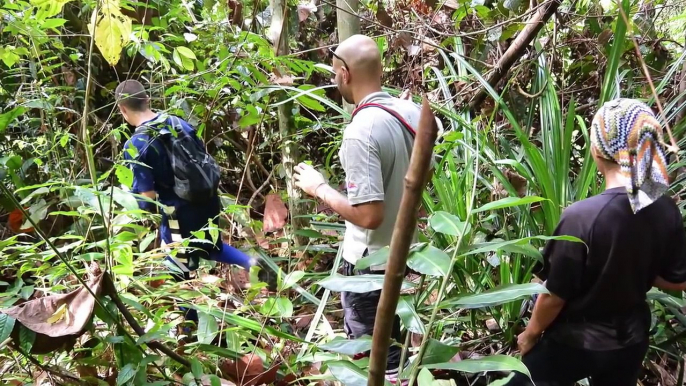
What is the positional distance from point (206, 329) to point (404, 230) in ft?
3.82

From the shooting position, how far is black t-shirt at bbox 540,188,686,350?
123cm

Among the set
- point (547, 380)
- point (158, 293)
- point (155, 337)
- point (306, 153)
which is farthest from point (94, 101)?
point (547, 380)

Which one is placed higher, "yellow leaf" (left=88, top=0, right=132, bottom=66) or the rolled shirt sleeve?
"yellow leaf" (left=88, top=0, right=132, bottom=66)

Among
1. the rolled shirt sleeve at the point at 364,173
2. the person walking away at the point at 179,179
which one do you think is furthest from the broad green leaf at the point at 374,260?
the person walking away at the point at 179,179

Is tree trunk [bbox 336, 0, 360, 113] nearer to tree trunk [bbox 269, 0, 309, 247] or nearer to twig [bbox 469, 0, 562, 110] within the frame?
tree trunk [bbox 269, 0, 309, 247]

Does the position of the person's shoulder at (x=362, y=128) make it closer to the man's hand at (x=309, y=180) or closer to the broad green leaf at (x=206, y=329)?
the man's hand at (x=309, y=180)

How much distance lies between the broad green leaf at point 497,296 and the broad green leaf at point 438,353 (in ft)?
0.21

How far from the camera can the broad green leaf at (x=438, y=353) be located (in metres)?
0.71

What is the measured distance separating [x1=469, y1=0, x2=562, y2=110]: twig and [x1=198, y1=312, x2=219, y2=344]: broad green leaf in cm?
166

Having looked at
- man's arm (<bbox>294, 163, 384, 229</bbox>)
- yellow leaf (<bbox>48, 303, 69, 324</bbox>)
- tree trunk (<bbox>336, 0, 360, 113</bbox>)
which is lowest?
yellow leaf (<bbox>48, 303, 69, 324</bbox>)

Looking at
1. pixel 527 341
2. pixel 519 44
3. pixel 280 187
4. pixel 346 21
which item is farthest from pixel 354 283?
pixel 280 187

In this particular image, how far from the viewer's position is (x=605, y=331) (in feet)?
4.40

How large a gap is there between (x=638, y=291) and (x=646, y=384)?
765mm

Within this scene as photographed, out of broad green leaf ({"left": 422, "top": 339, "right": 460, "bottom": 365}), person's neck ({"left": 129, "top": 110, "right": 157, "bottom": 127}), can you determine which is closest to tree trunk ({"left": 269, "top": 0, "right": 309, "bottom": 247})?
person's neck ({"left": 129, "top": 110, "right": 157, "bottom": 127})
